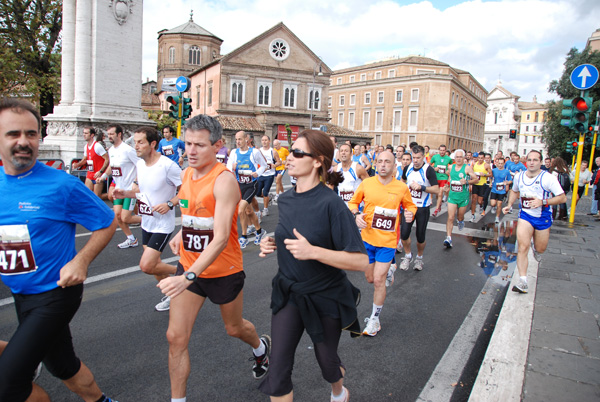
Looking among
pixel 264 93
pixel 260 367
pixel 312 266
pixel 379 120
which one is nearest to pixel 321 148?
pixel 312 266

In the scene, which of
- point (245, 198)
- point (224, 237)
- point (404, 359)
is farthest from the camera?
point (245, 198)

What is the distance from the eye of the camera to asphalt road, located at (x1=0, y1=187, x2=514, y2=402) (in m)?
3.25

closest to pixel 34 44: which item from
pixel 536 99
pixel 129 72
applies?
pixel 129 72

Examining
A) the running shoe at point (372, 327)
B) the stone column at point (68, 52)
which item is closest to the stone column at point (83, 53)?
the stone column at point (68, 52)

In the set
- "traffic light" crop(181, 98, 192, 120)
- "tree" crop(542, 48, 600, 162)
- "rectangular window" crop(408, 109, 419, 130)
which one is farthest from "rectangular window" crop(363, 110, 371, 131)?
"traffic light" crop(181, 98, 192, 120)

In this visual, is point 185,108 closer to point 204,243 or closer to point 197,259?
point 204,243

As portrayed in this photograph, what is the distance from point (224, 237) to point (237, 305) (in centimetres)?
66

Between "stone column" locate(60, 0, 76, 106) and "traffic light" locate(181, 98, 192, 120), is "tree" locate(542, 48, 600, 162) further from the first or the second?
"stone column" locate(60, 0, 76, 106)

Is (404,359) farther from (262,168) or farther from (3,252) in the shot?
(262,168)

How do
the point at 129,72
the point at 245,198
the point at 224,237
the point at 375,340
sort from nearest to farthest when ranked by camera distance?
1. the point at 224,237
2. the point at 375,340
3. the point at 245,198
4. the point at 129,72

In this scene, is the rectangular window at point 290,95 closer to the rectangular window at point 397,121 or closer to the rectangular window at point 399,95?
the rectangular window at point 397,121

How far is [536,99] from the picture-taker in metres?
133

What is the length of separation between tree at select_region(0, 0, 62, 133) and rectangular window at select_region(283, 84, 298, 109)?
94.3ft

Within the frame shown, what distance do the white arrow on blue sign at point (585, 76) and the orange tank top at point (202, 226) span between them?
1101 cm
